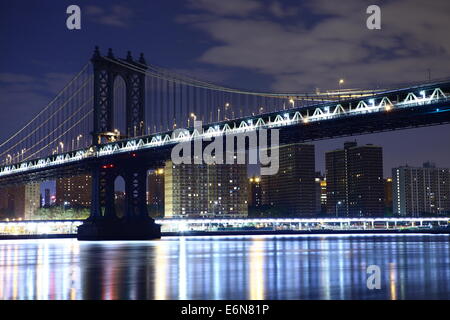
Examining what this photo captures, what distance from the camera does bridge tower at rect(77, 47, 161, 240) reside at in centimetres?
8712

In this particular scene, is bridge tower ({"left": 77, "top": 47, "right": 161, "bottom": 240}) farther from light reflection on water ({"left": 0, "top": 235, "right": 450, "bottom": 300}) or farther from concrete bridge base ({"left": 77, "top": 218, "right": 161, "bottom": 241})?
light reflection on water ({"left": 0, "top": 235, "right": 450, "bottom": 300})

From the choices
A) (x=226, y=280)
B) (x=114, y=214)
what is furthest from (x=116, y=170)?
(x=226, y=280)

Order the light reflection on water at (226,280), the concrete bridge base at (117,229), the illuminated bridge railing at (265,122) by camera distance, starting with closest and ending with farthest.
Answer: the light reflection on water at (226,280) → the illuminated bridge railing at (265,122) → the concrete bridge base at (117,229)

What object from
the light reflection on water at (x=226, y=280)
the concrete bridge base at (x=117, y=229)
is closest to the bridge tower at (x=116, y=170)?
the concrete bridge base at (x=117, y=229)

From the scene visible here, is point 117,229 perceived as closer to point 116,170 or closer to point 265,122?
point 116,170

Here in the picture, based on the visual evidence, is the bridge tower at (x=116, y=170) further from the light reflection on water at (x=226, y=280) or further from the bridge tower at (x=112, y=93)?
the light reflection on water at (x=226, y=280)

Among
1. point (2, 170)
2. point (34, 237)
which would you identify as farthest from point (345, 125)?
point (34, 237)

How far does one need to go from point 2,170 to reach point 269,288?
9438 centimetres

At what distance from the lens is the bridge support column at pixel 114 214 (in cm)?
8681

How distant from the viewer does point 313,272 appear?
1218 inches

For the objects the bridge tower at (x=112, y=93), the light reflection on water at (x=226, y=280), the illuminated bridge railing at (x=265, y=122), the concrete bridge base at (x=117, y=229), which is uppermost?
the bridge tower at (x=112, y=93)

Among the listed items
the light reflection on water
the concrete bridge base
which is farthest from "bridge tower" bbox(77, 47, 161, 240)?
the light reflection on water
